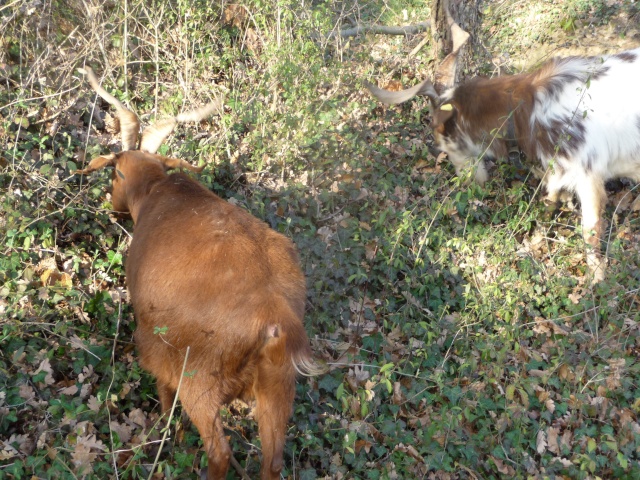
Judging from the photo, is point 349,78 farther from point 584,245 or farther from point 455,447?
point 455,447

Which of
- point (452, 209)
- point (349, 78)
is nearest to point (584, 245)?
point (452, 209)

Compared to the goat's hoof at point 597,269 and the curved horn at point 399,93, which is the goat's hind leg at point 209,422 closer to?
the curved horn at point 399,93

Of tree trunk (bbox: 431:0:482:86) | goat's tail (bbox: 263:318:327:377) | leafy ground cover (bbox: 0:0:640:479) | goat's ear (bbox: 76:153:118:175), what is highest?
tree trunk (bbox: 431:0:482:86)

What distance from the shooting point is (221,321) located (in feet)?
11.5

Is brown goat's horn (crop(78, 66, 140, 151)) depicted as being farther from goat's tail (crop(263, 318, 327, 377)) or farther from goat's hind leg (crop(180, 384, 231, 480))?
goat's tail (crop(263, 318, 327, 377))

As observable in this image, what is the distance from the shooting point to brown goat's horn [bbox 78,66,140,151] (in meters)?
5.15

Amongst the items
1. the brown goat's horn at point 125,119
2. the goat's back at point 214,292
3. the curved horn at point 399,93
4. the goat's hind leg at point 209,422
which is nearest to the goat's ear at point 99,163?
the brown goat's horn at point 125,119

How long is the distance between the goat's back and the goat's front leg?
354 cm

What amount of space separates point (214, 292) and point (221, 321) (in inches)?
7.1

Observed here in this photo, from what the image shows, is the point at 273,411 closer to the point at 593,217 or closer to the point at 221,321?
the point at 221,321

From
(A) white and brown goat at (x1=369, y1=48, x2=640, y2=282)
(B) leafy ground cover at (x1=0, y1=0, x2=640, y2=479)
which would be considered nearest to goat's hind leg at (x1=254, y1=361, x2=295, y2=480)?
(B) leafy ground cover at (x1=0, y1=0, x2=640, y2=479)

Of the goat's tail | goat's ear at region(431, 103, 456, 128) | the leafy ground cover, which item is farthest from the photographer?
goat's ear at region(431, 103, 456, 128)

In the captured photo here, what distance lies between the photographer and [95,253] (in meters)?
5.25

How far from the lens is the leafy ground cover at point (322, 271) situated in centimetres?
438
